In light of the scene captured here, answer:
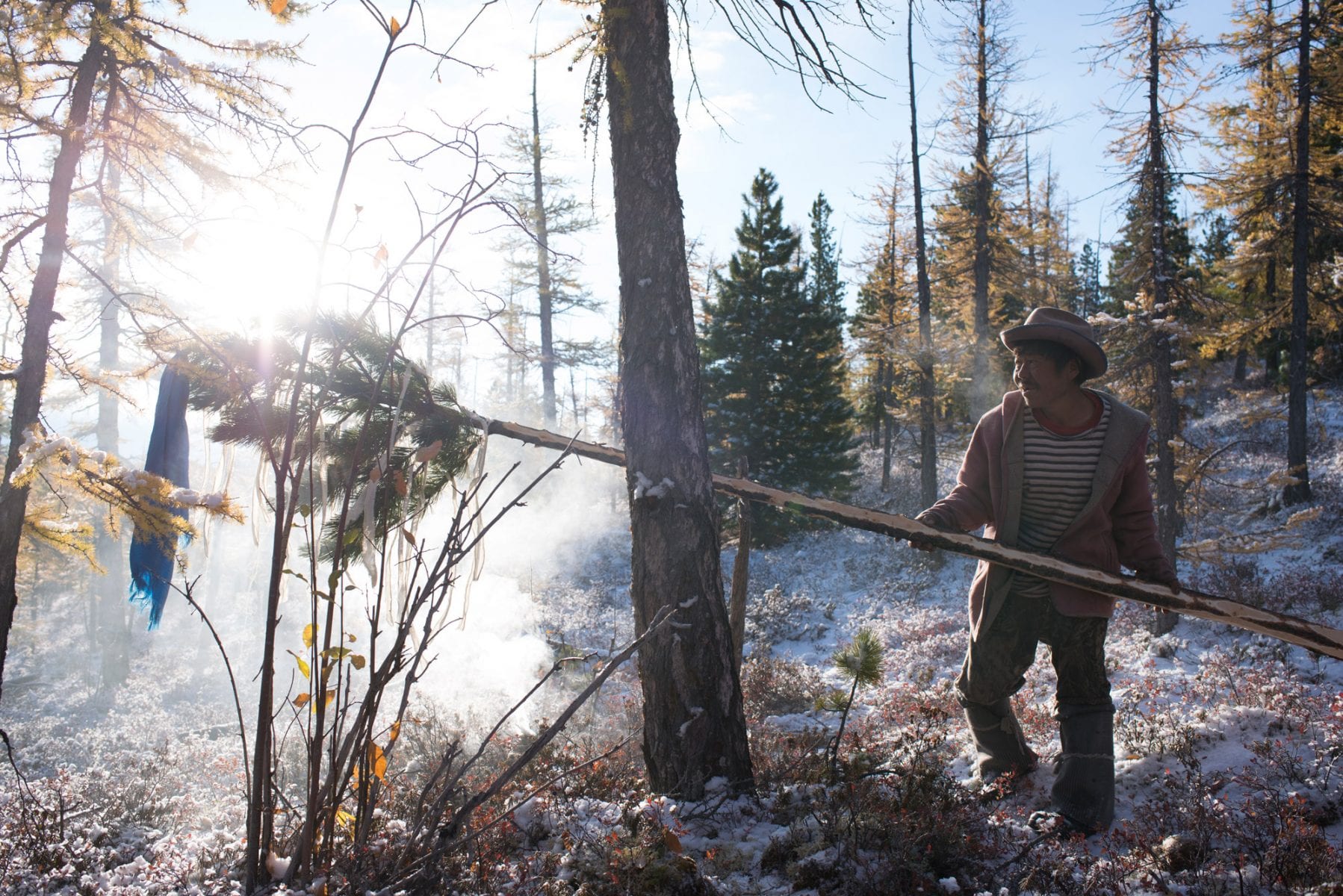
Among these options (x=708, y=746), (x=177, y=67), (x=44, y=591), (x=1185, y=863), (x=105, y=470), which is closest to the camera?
(x=1185, y=863)

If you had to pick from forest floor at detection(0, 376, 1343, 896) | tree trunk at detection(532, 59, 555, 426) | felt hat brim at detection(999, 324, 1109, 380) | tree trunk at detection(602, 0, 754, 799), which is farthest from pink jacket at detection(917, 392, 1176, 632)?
tree trunk at detection(532, 59, 555, 426)

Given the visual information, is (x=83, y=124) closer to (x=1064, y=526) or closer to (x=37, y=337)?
(x=37, y=337)

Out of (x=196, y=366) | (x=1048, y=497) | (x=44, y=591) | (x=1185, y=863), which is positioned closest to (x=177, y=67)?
(x=196, y=366)

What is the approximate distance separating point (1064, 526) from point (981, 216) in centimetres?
1757

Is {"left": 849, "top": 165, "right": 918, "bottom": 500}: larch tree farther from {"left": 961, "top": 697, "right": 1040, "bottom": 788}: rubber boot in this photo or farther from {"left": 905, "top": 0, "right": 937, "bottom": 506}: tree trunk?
{"left": 961, "top": 697, "right": 1040, "bottom": 788}: rubber boot

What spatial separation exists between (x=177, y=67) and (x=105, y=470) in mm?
2907

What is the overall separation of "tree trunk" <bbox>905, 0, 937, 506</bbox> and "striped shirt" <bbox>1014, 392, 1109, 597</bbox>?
15891mm

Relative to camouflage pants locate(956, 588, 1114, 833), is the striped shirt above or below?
above

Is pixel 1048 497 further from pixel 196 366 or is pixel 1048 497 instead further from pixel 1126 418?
pixel 196 366

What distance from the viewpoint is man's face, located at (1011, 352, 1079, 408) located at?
3713mm

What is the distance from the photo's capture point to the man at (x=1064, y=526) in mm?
3600

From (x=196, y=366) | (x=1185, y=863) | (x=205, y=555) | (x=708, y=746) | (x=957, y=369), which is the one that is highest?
(x=957, y=369)

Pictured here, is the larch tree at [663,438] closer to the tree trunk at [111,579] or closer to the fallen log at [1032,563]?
the fallen log at [1032,563]

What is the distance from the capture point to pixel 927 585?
17031 mm
